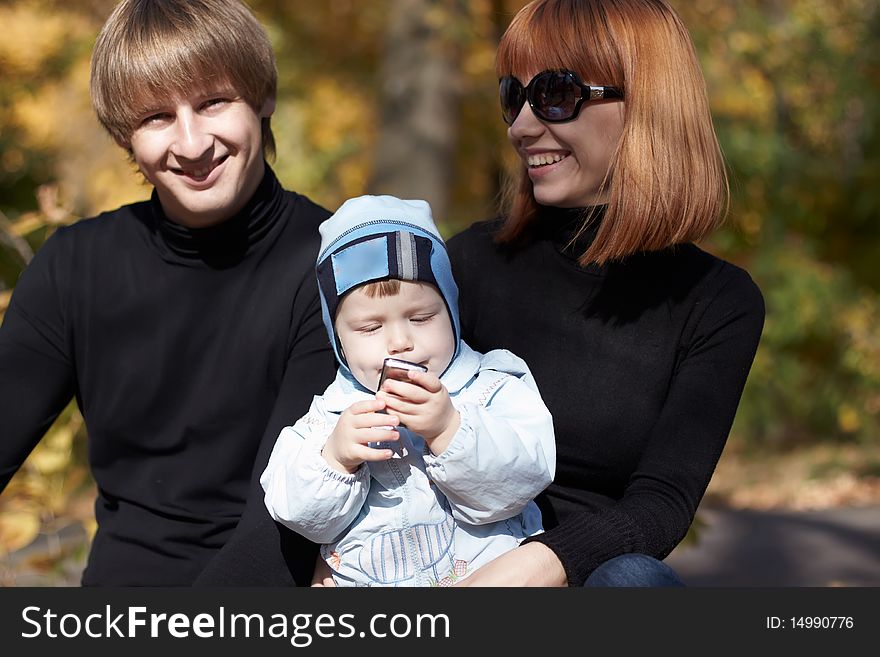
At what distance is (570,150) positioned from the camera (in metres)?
2.41

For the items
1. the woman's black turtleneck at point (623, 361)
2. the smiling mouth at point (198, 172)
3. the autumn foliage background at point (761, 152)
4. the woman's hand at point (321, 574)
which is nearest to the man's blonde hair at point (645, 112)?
the woman's black turtleneck at point (623, 361)

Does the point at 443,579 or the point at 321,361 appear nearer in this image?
the point at 443,579

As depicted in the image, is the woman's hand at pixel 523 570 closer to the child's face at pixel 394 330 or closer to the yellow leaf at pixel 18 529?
the child's face at pixel 394 330

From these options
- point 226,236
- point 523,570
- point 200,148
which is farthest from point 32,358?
point 523,570

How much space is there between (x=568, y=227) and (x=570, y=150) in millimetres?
187

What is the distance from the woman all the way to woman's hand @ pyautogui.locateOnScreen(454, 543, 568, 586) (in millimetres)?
209

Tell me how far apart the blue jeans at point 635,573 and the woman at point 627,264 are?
21 cm

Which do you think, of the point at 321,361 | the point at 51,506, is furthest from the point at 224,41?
the point at 51,506

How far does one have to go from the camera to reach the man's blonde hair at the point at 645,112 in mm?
2316

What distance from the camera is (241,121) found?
243 centimetres

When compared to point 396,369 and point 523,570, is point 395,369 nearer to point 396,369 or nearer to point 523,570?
point 396,369

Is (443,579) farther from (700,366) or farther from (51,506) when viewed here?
(51,506)

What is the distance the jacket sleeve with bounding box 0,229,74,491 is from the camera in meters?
2.50

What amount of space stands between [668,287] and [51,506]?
7.29 feet
